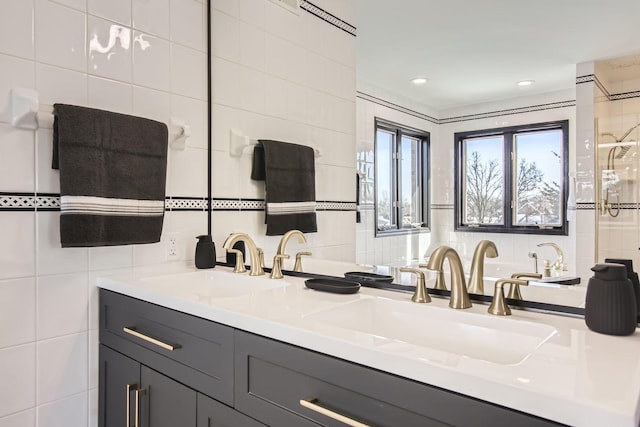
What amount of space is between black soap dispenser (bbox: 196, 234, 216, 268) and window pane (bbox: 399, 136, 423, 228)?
0.85 metres

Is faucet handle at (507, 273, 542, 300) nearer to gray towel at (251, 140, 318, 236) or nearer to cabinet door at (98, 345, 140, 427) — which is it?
gray towel at (251, 140, 318, 236)

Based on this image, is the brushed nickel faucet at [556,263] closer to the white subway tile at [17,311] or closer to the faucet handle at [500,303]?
the faucet handle at [500,303]

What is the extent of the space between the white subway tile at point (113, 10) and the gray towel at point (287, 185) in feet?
2.30

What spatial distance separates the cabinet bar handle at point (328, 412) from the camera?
2.59 ft

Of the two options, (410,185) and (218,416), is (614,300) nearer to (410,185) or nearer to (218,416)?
(410,185)

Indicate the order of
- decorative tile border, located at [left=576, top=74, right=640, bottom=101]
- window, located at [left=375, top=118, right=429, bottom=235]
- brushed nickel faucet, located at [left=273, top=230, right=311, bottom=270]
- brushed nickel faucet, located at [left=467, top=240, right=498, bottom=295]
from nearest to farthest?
1. decorative tile border, located at [left=576, top=74, right=640, bottom=101]
2. brushed nickel faucet, located at [left=467, top=240, right=498, bottom=295]
3. window, located at [left=375, top=118, right=429, bottom=235]
4. brushed nickel faucet, located at [left=273, top=230, right=311, bottom=270]

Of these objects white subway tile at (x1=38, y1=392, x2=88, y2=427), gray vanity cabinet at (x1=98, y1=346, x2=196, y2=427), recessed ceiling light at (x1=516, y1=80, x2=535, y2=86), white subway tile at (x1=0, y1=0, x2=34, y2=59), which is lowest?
white subway tile at (x1=38, y1=392, x2=88, y2=427)

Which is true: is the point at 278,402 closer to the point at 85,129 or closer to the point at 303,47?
the point at 85,129

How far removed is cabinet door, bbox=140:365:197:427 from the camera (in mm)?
1183

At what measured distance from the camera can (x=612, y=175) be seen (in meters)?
0.97

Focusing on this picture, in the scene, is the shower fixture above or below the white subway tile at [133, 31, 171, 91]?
below

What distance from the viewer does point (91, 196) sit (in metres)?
1.38

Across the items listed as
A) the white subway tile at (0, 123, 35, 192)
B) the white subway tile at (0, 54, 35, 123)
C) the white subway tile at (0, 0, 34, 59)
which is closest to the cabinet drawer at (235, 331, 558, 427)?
the white subway tile at (0, 123, 35, 192)

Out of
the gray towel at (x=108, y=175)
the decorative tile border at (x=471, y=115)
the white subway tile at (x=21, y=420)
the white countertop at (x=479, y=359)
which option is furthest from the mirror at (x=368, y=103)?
the white subway tile at (x=21, y=420)
